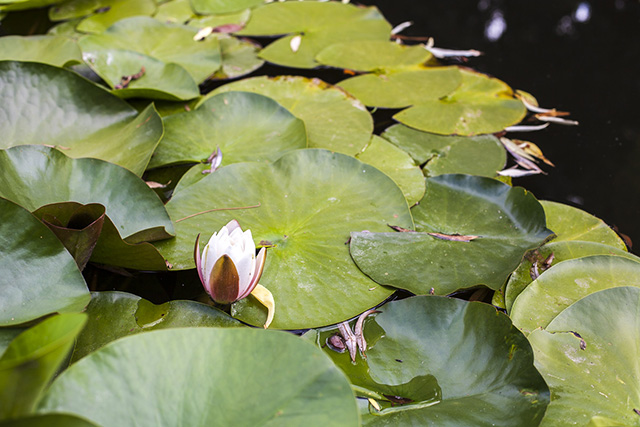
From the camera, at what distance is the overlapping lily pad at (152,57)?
153cm

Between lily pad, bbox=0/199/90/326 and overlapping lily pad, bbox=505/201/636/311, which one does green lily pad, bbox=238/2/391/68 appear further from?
lily pad, bbox=0/199/90/326

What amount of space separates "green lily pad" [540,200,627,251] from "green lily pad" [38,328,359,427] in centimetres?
85

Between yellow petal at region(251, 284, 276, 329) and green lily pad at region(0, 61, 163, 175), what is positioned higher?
green lily pad at region(0, 61, 163, 175)

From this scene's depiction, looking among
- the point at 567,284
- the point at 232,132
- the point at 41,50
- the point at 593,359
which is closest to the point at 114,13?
the point at 41,50

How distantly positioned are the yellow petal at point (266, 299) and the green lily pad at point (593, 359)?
1.64ft

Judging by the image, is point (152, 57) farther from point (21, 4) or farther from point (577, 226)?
point (577, 226)

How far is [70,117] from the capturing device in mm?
1298

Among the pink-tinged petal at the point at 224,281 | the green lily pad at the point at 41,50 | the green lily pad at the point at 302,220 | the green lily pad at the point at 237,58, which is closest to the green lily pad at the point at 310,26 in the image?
the green lily pad at the point at 237,58

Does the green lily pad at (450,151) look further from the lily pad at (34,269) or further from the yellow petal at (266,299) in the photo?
the lily pad at (34,269)

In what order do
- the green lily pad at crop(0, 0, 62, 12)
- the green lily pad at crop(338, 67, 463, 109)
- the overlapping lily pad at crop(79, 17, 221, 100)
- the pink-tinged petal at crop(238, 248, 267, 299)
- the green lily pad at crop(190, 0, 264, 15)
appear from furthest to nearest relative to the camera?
1. the green lily pad at crop(190, 0, 264, 15)
2. the green lily pad at crop(0, 0, 62, 12)
3. the green lily pad at crop(338, 67, 463, 109)
4. the overlapping lily pad at crop(79, 17, 221, 100)
5. the pink-tinged petal at crop(238, 248, 267, 299)

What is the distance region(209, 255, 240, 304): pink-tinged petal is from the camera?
843 mm

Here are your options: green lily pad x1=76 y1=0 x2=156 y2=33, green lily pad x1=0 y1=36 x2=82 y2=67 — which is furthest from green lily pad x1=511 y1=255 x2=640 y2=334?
green lily pad x1=76 y1=0 x2=156 y2=33

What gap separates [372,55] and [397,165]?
2.32ft

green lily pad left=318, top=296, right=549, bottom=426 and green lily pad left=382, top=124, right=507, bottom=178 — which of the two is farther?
green lily pad left=382, top=124, right=507, bottom=178
